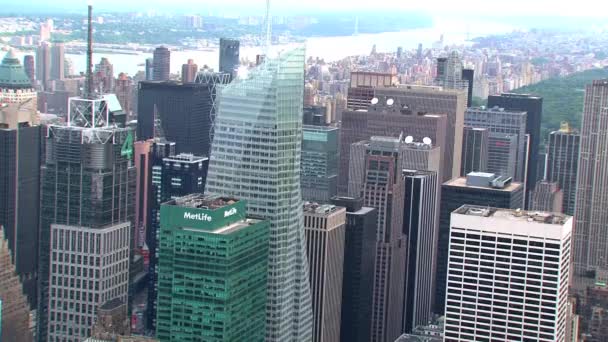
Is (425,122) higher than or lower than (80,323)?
higher

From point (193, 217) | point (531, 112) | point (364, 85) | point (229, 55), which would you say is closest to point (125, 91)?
point (229, 55)

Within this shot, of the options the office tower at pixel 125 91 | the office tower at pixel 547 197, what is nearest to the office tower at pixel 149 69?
the office tower at pixel 125 91

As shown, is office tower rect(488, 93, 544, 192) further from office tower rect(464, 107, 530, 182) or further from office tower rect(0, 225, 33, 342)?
office tower rect(0, 225, 33, 342)

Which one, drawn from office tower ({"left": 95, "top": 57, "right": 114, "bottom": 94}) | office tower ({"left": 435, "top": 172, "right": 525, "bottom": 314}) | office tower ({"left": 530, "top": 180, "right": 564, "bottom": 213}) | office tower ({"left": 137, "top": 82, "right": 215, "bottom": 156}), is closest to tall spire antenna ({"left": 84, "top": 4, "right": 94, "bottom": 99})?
office tower ({"left": 95, "top": 57, "right": 114, "bottom": 94})

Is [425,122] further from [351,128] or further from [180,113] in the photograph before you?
[180,113]

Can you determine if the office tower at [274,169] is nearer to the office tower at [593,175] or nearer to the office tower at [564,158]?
the office tower at [593,175]

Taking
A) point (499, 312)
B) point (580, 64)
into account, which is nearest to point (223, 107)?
point (499, 312)

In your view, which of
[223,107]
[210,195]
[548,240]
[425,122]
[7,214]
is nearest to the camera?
[548,240]
